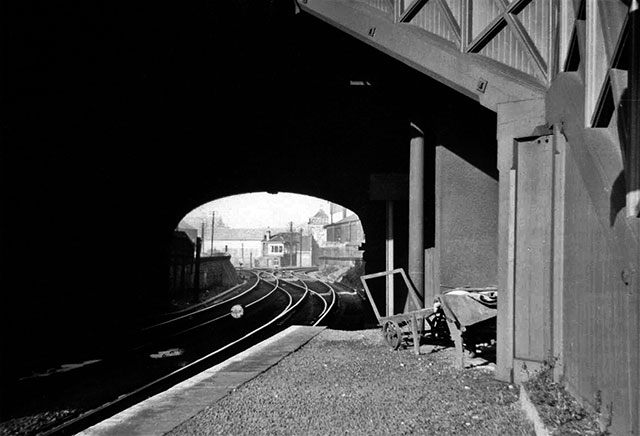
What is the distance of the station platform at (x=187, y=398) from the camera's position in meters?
5.05

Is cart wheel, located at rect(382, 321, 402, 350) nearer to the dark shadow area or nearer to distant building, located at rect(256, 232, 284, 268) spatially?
the dark shadow area

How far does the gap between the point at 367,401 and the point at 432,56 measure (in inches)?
203

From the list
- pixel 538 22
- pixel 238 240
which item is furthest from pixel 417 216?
pixel 238 240

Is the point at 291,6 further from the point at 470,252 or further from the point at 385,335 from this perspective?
the point at 385,335

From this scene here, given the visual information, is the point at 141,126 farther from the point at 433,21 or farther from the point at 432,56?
the point at 432,56

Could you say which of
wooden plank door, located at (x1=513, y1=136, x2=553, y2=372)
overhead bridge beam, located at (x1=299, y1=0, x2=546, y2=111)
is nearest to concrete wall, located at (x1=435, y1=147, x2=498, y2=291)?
overhead bridge beam, located at (x1=299, y1=0, x2=546, y2=111)

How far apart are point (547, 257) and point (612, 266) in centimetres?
219

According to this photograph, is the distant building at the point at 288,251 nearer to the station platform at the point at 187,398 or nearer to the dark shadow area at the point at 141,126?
the dark shadow area at the point at 141,126

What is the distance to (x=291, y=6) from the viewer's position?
10.2 m

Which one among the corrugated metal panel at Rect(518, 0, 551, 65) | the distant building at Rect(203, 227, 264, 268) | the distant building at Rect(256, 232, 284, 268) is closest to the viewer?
the corrugated metal panel at Rect(518, 0, 551, 65)

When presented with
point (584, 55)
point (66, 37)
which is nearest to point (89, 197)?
point (66, 37)

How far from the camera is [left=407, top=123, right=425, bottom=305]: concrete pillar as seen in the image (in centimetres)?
1090

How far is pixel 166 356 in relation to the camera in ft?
41.9

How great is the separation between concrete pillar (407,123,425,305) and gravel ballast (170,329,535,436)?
2.57 metres
